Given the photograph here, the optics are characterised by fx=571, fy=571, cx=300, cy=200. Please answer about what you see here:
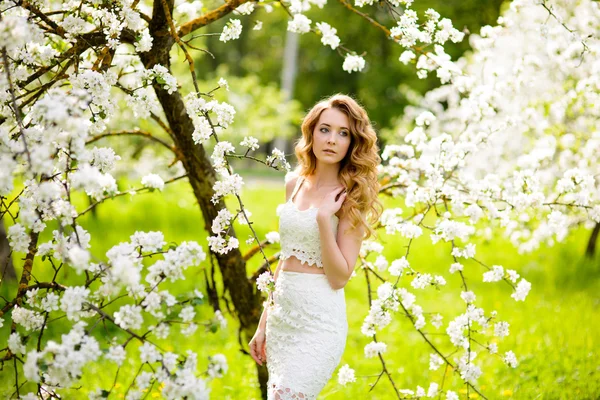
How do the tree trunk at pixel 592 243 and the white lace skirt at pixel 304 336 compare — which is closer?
the white lace skirt at pixel 304 336

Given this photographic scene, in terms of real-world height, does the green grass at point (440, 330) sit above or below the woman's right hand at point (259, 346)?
above

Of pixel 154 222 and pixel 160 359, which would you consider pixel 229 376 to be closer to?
pixel 160 359

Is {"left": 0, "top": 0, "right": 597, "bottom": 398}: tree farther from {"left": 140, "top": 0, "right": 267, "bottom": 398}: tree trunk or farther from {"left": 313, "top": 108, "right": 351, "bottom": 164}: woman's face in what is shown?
{"left": 313, "top": 108, "right": 351, "bottom": 164}: woman's face

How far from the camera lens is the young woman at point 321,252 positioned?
2.55m

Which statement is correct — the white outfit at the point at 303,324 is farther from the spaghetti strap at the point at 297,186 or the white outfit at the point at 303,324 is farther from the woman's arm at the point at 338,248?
the spaghetti strap at the point at 297,186

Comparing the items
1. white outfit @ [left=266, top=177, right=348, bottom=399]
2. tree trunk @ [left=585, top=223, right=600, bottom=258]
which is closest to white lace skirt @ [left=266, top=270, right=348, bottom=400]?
white outfit @ [left=266, top=177, right=348, bottom=399]

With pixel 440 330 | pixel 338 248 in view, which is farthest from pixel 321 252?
pixel 440 330

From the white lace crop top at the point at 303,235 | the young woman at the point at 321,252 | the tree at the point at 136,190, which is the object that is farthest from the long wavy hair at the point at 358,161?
the tree at the point at 136,190

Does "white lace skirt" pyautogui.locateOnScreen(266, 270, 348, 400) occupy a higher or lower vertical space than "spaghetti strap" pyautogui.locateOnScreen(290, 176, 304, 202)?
lower

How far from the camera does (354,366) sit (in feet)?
16.4

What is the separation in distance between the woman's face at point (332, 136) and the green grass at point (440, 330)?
3.51ft

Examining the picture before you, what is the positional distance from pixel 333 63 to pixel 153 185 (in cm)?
2147

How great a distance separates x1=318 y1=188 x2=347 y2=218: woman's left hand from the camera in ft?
8.42

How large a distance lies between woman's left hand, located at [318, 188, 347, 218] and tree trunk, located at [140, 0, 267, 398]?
0.58 metres
